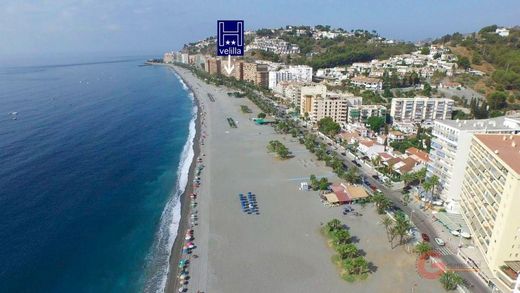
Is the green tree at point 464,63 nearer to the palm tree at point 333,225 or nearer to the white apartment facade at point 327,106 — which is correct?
the white apartment facade at point 327,106

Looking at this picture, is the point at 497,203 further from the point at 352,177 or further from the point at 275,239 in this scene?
the point at 275,239

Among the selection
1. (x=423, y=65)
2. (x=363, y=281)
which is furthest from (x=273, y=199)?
(x=423, y=65)

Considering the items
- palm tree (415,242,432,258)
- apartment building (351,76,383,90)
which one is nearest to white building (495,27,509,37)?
apartment building (351,76,383,90)

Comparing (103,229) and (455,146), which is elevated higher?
(455,146)

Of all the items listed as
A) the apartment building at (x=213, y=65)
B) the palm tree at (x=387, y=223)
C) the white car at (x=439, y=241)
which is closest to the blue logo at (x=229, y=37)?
the palm tree at (x=387, y=223)

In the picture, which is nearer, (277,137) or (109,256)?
(109,256)

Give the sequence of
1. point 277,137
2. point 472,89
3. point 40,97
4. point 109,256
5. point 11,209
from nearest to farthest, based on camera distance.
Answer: point 109,256 → point 11,209 → point 277,137 → point 472,89 → point 40,97

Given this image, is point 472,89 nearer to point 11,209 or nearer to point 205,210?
point 205,210

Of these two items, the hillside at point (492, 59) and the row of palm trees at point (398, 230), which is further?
the hillside at point (492, 59)
